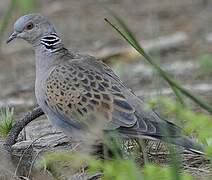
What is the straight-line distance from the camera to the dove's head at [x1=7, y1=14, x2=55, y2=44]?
6039 mm

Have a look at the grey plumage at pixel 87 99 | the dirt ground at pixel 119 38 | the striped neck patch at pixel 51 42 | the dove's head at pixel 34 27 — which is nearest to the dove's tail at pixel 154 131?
the grey plumage at pixel 87 99

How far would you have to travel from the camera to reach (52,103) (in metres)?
Answer: 5.61

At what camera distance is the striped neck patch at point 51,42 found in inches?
234

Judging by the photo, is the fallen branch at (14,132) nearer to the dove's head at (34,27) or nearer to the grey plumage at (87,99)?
the grey plumage at (87,99)

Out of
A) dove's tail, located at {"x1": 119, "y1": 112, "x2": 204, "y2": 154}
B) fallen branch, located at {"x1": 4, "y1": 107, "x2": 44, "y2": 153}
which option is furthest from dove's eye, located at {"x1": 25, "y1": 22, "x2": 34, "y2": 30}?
dove's tail, located at {"x1": 119, "y1": 112, "x2": 204, "y2": 154}

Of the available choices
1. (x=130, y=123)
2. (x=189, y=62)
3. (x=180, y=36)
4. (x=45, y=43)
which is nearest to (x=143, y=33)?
(x=180, y=36)

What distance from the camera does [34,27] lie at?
19.8ft

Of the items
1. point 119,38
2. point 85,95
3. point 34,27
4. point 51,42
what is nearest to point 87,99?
point 85,95

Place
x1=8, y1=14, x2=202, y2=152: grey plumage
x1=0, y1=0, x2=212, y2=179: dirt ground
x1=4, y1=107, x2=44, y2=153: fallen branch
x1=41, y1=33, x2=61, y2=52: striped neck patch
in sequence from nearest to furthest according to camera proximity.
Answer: x1=8, y1=14, x2=202, y2=152: grey plumage < x1=4, y1=107, x2=44, y2=153: fallen branch < x1=41, y1=33, x2=61, y2=52: striped neck patch < x1=0, y1=0, x2=212, y2=179: dirt ground

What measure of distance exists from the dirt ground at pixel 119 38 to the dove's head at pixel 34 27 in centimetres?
185

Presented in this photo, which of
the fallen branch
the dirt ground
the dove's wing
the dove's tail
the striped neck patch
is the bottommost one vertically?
the dove's tail

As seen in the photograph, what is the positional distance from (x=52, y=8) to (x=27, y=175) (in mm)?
6546

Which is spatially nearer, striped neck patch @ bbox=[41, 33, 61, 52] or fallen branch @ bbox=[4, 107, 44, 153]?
fallen branch @ bbox=[4, 107, 44, 153]

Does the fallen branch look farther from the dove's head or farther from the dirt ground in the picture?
the dirt ground
